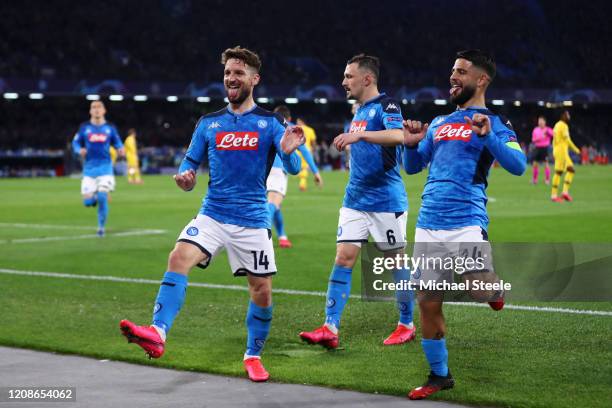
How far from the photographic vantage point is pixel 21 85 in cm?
5153

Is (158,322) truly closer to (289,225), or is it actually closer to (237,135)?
(237,135)

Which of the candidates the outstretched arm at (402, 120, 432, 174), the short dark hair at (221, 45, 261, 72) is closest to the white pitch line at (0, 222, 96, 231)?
the short dark hair at (221, 45, 261, 72)

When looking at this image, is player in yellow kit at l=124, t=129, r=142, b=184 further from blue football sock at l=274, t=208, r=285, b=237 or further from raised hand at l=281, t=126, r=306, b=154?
raised hand at l=281, t=126, r=306, b=154

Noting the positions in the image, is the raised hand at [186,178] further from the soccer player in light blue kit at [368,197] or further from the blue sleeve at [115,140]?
the blue sleeve at [115,140]

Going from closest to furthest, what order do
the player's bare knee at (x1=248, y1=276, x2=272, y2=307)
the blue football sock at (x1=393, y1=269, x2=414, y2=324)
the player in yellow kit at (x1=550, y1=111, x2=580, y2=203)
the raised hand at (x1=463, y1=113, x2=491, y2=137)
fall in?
the raised hand at (x1=463, y1=113, x2=491, y2=137) < the player's bare knee at (x1=248, y1=276, x2=272, y2=307) < the blue football sock at (x1=393, y1=269, x2=414, y2=324) < the player in yellow kit at (x1=550, y1=111, x2=580, y2=203)

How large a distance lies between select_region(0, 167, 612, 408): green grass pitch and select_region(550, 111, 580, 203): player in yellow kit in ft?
27.4

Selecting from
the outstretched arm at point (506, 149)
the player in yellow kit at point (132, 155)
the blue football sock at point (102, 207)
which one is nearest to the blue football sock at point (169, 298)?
the outstretched arm at point (506, 149)

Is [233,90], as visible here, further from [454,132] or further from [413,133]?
[454,132]

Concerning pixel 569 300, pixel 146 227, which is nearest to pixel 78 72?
pixel 146 227

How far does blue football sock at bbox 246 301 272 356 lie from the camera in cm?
669

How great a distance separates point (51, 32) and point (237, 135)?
52.0 meters

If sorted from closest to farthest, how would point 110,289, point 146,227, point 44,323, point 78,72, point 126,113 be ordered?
1. point 44,323
2. point 110,289
3. point 146,227
4. point 78,72
5. point 126,113

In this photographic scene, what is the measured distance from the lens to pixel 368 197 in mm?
8039

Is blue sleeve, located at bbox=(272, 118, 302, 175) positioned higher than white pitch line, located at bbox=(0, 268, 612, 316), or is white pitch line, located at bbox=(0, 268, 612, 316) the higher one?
blue sleeve, located at bbox=(272, 118, 302, 175)
